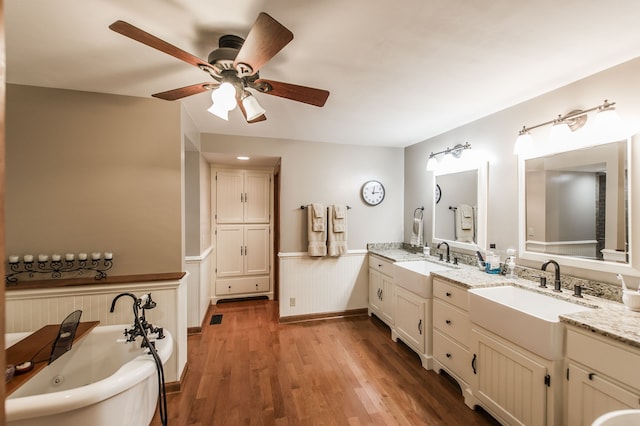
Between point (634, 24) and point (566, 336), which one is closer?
point (634, 24)

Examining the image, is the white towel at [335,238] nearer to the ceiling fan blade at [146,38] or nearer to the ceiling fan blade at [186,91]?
the ceiling fan blade at [186,91]

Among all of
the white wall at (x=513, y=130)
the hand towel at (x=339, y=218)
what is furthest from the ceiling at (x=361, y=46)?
the hand towel at (x=339, y=218)

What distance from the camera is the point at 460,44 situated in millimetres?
1425

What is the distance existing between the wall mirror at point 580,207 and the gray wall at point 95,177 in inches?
119

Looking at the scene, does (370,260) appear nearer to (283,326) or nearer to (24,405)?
(283,326)

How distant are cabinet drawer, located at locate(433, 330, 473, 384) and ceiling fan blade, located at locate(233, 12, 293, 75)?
2436 mm

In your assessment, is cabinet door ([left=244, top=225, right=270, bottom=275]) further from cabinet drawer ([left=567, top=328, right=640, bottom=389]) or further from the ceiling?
cabinet drawer ([left=567, top=328, right=640, bottom=389])

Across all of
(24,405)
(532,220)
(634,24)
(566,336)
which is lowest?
(24,405)

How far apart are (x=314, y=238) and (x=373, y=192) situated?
3.71ft

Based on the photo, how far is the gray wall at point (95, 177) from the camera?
6.35ft

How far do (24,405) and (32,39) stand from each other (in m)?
1.86

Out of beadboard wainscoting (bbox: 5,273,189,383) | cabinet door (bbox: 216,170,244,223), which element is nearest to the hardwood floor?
beadboard wainscoting (bbox: 5,273,189,383)

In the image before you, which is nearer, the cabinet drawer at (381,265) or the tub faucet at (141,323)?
the tub faucet at (141,323)

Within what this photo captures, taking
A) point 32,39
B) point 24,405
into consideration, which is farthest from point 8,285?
point 32,39
